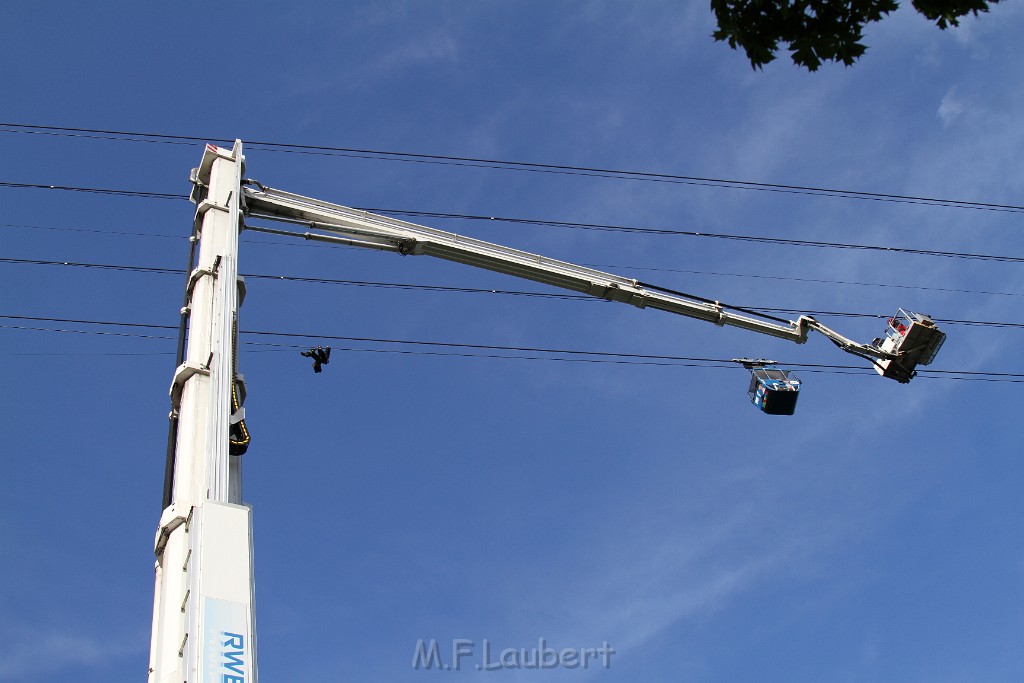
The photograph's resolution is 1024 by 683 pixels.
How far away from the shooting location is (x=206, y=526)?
824 cm

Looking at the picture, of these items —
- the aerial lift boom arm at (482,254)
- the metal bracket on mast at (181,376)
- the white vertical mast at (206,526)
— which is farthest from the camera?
the aerial lift boom arm at (482,254)

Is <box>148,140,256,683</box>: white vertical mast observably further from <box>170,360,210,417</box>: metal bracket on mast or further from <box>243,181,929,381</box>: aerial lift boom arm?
<box>243,181,929,381</box>: aerial lift boom arm

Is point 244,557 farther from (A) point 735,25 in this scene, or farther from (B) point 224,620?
(A) point 735,25

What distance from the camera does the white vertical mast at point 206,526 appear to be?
758 cm

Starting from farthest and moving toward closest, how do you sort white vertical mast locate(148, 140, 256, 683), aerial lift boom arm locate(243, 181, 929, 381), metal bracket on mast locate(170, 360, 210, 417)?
aerial lift boom arm locate(243, 181, 929, 381) → metal bracket on mast locate(170, 360, 210, 417) → white vertical mast locate(148, 140, 256, 683)

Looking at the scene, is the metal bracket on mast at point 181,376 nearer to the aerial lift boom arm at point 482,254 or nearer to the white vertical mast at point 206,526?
the white vertical mast at point 206,526

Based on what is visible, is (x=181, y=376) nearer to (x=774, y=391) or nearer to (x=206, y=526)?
(x=206, y=526)

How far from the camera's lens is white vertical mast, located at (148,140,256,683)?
758 centimetres

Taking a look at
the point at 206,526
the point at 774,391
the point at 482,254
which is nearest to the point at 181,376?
the point at 206,526

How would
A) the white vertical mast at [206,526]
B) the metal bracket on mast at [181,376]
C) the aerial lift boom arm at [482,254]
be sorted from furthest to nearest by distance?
the aerial lift boom arm at [482,254] → the metal bracket on mast at [181,376] → the white vertical mast at [206,526]

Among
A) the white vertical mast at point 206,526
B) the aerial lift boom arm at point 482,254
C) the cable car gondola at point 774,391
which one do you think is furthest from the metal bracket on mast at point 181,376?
the cable car gondola at point 774,391

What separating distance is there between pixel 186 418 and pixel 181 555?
138 cm

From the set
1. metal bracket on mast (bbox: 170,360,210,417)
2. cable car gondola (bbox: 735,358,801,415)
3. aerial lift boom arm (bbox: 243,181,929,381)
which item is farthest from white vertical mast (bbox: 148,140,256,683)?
cable car gondola (bbox: 735,358,801,415)

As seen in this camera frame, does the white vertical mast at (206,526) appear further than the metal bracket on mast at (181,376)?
No
